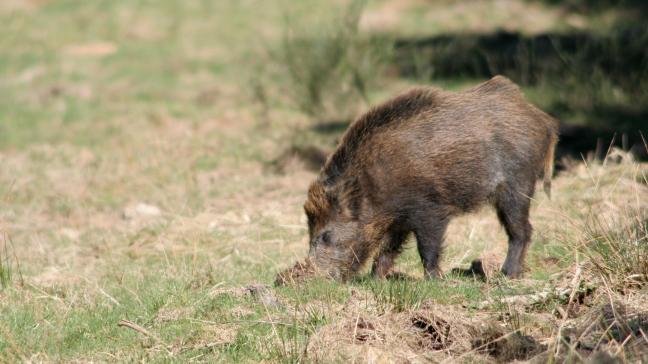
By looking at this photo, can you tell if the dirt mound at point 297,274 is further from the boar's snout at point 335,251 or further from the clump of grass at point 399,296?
the clump of grass at point 399,296

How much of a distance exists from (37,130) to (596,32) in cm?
785

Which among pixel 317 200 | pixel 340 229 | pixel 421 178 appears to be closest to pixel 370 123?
pixel 421 178

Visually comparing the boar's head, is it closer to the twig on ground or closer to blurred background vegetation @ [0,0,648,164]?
the twig on ground

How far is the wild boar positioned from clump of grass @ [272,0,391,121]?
223 inches

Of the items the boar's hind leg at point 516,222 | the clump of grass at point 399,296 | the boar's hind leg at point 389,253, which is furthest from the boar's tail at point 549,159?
the clump of grass at point 399,296

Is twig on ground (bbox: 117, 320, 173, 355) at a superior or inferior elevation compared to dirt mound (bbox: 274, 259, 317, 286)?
superior

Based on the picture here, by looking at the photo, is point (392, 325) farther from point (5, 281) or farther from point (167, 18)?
point (167, 18)

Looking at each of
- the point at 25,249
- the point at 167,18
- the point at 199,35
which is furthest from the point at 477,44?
the point at 25,249

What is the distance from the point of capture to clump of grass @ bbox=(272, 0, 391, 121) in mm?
12492

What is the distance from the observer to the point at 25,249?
27.3ft

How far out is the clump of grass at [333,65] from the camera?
41.0 feet

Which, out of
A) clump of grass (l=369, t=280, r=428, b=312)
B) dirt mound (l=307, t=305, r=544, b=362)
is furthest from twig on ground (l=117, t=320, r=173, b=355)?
clump of grass (l=369, t=280, r=428, b=312)

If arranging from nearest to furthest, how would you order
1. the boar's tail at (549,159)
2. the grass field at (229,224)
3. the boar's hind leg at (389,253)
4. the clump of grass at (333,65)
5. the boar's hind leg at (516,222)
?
the grass field at (229,224) → the boar's hind leg at (516,222) → the boar's hind leg at (389,253) → the boar's tail at (549,159) → the clump of grass at (333,65)

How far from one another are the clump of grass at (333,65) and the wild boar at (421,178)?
5.67 m
